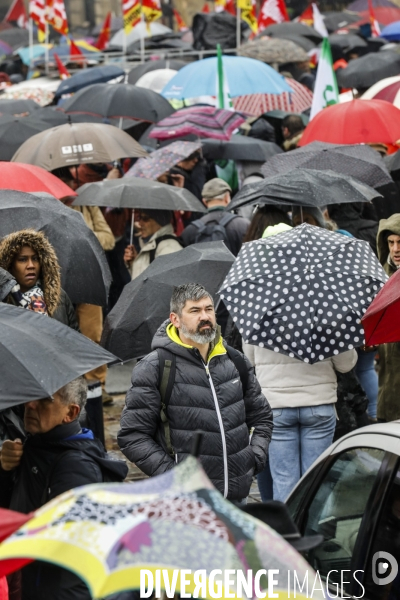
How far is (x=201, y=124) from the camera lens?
12391mm

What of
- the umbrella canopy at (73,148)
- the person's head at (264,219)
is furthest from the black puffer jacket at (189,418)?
the umbrella canopy at (73,148)

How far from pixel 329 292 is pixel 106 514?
350 centimetres

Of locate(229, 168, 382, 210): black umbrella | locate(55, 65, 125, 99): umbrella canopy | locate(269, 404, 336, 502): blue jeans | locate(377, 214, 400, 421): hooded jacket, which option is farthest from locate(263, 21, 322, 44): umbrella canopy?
locate(269, 404, 336, 502): blue jeans

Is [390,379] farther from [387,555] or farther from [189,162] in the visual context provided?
[189,162]

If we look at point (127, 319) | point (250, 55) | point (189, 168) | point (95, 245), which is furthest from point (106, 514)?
point (250, 55)

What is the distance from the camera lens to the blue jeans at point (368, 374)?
8.37m

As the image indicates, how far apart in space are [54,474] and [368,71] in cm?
1489

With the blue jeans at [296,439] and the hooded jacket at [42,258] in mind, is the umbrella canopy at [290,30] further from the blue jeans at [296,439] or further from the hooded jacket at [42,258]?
the blue jeans at [296,439]

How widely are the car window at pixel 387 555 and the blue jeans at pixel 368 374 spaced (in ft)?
14.8

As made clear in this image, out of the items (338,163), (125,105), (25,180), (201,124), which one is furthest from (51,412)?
(125,105)

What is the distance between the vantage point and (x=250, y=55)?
19.2m

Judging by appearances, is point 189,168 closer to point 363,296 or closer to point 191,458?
point 363,296

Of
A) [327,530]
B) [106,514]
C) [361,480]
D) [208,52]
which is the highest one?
[106,514]

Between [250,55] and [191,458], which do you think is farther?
A: [250,55]
